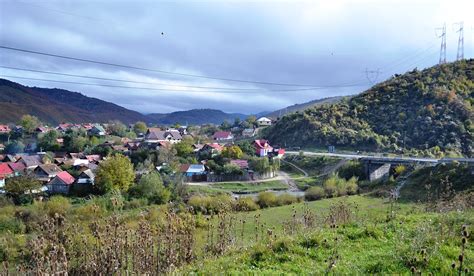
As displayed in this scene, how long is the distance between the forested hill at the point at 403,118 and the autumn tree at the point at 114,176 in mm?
33052

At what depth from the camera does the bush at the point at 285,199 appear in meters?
30.9

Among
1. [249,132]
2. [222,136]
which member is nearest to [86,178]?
[222,136]

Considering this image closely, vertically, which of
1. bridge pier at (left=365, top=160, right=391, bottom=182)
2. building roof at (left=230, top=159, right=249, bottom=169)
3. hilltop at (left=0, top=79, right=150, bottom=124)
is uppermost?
hilltop at (left=0, top=79, right=150, bottom=124)

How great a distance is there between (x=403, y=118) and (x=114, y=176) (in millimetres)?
44276

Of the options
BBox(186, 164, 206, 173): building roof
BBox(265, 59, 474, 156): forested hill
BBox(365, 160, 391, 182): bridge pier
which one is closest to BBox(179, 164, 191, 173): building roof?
BBox(186, 164, 206, 173): building roof

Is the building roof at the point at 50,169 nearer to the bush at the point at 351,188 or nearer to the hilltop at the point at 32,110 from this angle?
the bush at the point at 351,188

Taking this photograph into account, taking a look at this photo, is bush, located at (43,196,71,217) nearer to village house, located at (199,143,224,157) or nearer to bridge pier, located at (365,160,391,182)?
village house, located at (199,143,224,157)

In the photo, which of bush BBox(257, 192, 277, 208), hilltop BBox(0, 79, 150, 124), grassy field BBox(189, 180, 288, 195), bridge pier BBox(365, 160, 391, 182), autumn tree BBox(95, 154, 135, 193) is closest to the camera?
bush BBox(257, 192, 277, 208)

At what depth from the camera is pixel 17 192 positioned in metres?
31.8

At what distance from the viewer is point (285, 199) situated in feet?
103

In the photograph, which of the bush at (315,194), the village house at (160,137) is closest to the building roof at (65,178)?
the bush at (315,194)

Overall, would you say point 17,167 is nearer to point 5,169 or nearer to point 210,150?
point 5,169

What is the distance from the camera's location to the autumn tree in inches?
1341

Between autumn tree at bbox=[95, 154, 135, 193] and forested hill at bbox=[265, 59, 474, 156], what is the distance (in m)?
33.1
